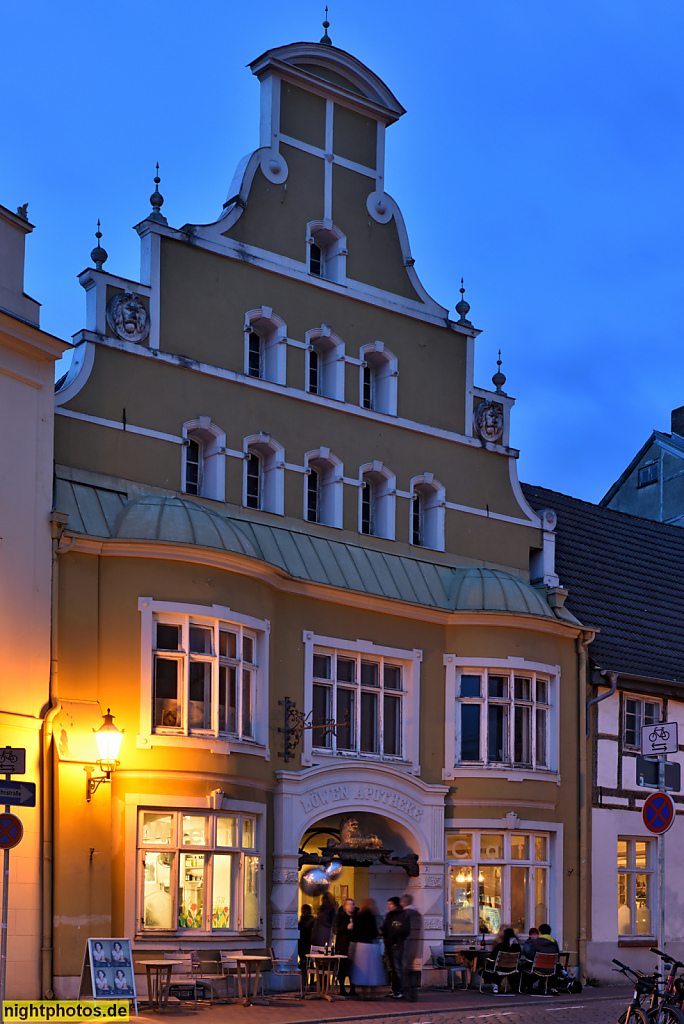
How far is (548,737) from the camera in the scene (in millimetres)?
27203

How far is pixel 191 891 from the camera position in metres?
21.7

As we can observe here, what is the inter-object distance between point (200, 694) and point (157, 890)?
2.87m

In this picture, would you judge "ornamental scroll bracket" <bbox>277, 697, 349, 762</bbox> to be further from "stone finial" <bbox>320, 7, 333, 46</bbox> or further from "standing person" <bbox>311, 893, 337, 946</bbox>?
"stone finial" <bbox>320, 7, 333, 46</bbox>

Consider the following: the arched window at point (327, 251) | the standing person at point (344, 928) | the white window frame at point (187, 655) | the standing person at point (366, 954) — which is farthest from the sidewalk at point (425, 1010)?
the arched window at point (327, 251)

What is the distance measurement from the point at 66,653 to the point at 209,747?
2.54 m

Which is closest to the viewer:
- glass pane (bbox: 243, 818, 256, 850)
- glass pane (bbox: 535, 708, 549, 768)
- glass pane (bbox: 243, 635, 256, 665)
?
glass pane (bbox: 243, 818, 256, 850)

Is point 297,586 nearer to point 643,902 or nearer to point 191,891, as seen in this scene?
point 191,891

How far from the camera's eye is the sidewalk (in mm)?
18953

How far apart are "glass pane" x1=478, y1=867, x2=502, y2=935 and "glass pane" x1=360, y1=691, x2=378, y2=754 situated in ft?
10.1

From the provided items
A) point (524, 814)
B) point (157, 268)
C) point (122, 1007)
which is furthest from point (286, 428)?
point (122, 1007)

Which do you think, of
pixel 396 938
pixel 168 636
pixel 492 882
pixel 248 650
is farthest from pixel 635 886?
pixel 168 636

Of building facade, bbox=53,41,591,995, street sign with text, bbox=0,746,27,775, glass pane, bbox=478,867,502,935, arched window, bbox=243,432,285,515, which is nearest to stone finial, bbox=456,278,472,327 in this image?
building facade, bbox=53,41,591,995

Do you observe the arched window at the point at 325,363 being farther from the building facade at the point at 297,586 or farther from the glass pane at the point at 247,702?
the glass pane at the point at 247,702

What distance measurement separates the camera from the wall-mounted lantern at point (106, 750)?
813 inches
